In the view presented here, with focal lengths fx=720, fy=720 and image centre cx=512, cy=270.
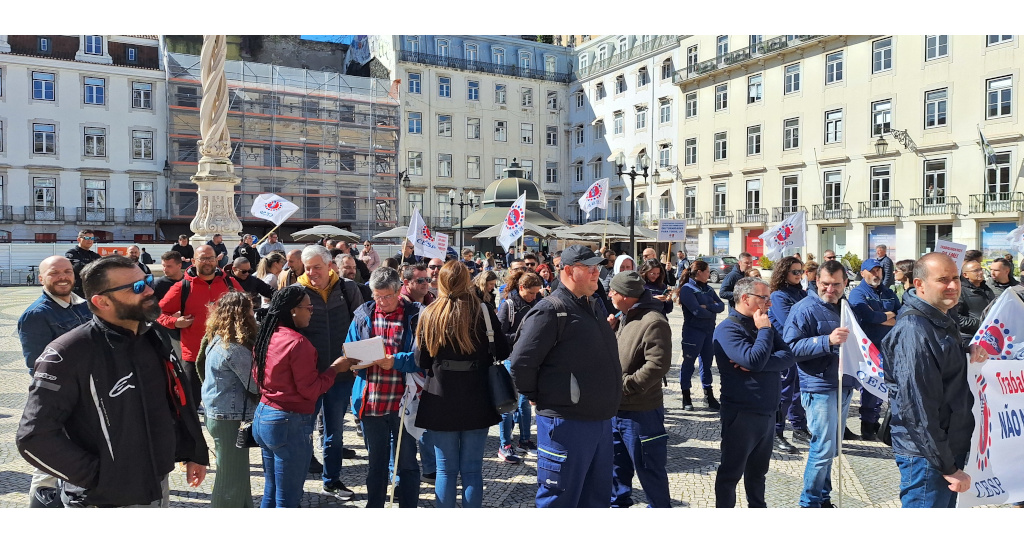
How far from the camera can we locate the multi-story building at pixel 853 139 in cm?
2997

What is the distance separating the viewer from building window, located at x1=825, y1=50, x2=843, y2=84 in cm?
3497

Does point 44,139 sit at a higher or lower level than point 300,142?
lower

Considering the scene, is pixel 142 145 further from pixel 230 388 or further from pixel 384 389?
pixel 384 389

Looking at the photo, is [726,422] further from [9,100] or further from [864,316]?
[9,100]

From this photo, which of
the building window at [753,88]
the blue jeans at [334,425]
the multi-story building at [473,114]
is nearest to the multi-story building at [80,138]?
the multi-story building at [473,114]

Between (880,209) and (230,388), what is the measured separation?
35170mm

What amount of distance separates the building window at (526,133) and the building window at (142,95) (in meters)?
23.2

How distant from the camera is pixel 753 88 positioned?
127 ft

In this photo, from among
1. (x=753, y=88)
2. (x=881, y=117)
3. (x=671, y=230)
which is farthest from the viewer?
(x=753, y=88)

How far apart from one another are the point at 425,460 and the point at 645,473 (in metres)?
1.80

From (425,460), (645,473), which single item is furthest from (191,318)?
(645,473)

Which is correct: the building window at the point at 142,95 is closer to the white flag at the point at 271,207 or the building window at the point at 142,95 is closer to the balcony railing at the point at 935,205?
the white flag at the point at 271,207

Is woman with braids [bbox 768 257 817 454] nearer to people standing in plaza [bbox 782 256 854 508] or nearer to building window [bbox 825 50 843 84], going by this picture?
people standing in plaza [bbox 782 256 854 508]

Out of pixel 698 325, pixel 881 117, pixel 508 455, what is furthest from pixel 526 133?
pixel 508 455
